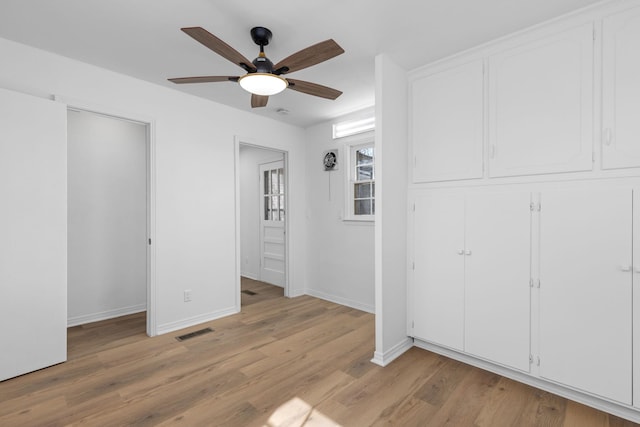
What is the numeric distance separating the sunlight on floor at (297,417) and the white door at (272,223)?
124 inches

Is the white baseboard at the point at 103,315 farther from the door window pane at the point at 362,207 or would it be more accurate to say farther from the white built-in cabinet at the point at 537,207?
the white built-in cabinet at the point at 537,207

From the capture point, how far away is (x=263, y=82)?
2094 millimetres

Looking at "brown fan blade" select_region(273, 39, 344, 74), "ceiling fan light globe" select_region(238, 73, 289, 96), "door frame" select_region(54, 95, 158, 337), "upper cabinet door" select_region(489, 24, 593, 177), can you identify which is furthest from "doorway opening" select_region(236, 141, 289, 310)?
"upper cabinet door" select_region(489, 24, 593, 177)

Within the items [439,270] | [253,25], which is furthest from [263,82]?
[439,270]

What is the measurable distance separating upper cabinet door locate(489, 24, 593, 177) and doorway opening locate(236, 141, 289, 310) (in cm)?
326

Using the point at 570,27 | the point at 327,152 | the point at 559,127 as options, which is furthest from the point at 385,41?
the point at 327,152

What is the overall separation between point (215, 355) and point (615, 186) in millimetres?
3244

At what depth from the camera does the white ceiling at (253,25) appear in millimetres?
2014

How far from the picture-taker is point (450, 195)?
263cm

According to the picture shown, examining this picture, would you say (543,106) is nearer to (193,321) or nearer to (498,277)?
(498,277)

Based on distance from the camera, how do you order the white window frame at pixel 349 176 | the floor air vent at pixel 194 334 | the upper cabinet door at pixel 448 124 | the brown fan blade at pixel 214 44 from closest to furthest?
the brown fan blade at pixel 214 44, the upper cabinet door at pixel 448 124, the floor air vent at pixel 194 334, the white window frame at pixel 349 176

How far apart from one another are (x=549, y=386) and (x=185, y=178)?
3761mm

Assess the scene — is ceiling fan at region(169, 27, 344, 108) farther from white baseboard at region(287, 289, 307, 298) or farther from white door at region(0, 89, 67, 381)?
white baseboard at region(287, 289, 307, 298)

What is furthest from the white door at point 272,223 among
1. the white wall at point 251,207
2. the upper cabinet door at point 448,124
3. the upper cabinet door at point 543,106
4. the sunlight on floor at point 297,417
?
the upper cabinet door at point 543,106
